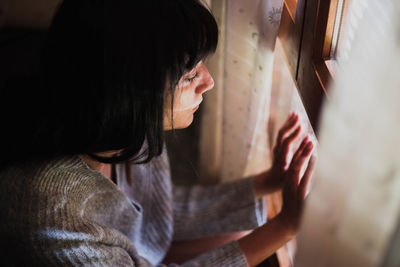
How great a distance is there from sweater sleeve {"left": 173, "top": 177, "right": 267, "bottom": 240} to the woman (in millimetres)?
207

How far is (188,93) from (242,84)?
31cm

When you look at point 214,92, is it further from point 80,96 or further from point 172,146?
point 80,96

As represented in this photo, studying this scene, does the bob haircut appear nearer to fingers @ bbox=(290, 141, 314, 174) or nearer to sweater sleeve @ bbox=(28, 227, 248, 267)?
sweater sleeve @ bbox=(28, 227, 248, 267)

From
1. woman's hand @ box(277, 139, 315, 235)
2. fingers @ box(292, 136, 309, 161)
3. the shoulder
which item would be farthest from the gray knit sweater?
fingers @ box(292, 136, 309, 161)

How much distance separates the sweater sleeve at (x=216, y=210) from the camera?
4.06 ft

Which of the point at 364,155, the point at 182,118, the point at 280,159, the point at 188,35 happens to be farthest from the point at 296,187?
the point at 364,155

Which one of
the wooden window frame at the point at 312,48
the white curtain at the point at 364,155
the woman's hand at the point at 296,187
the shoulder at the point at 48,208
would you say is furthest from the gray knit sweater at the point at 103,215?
the white curtain at the point at 364,155

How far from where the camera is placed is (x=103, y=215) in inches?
41.0

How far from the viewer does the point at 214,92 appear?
1386 millimetres

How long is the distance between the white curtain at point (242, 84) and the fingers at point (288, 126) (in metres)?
0.09

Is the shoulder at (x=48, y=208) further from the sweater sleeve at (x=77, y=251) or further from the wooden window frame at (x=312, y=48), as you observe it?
the wooden window frame at (x=312, y=48)

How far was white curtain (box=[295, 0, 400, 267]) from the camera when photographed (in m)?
0.39

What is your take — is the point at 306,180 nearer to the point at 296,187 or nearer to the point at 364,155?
the point at 296,187

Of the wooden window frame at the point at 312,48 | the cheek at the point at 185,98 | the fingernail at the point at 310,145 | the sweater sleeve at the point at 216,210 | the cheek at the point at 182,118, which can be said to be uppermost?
the wooden window frame at the point at 312,48
